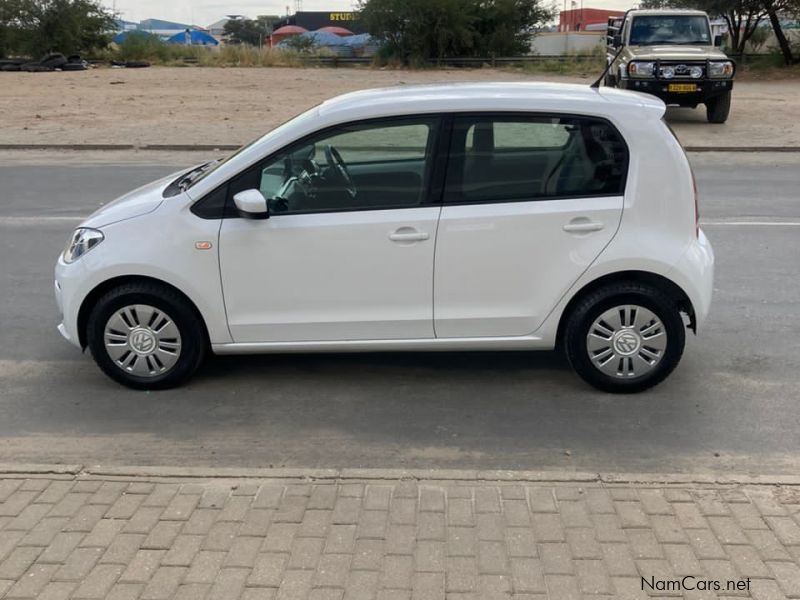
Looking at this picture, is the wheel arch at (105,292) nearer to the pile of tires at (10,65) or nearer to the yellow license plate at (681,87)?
the yellow license plate at (681,87)

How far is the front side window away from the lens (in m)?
4.82

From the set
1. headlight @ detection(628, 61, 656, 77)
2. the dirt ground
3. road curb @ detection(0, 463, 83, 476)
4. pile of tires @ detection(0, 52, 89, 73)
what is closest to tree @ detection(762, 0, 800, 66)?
the dirt ground

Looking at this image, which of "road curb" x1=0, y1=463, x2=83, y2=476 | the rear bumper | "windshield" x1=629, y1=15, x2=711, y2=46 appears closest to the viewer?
"road curb" x1=0, y1=463, x2=83, y2=476

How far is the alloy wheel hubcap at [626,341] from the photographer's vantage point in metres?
4.83

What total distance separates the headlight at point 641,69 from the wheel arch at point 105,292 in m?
14.3

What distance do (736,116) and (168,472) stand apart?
19492mm

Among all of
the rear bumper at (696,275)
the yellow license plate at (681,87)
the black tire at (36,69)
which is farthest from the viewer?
the black tire at (36,69)

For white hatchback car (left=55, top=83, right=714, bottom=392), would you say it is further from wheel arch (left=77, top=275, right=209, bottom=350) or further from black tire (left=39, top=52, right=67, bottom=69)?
black tire (left=39, top=52, right=67, bottom=69)

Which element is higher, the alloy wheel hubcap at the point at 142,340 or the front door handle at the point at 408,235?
the front door handle at the point at 408,235

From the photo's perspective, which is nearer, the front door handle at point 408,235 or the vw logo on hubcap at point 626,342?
the front door handle at point 408,235

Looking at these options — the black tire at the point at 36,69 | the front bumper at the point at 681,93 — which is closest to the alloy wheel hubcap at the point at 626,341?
the front bumper at the point at 681,93

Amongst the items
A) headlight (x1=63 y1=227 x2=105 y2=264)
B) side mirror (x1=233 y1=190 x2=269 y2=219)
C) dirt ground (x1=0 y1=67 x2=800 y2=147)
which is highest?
side mirror (x1=233 y1=190 x2=269 y2=219)

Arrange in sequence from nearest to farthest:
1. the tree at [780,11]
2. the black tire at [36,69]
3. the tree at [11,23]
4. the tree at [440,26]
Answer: the tree at [780,11]
the black tire at [36,69]
the tree at [440,26]
the tree at [11,23]

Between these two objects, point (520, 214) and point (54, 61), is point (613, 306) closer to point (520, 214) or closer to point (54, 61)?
point (520, 214)
